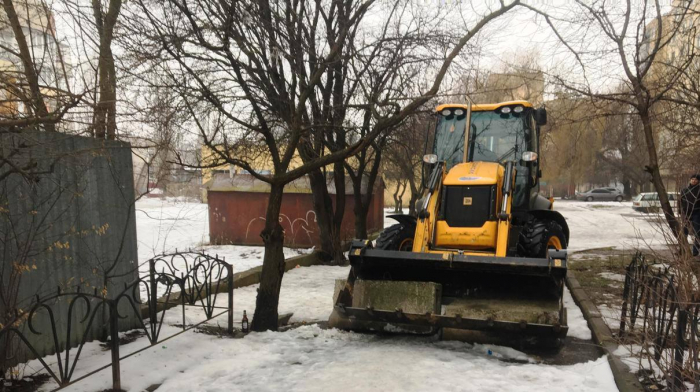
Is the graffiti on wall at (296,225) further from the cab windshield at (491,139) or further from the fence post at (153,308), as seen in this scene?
the fence post at (153,308)

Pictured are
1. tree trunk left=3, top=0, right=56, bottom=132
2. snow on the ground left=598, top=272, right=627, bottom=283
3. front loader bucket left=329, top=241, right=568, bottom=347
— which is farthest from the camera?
snow on the ground left=598, top=272, right=627, bottom=283

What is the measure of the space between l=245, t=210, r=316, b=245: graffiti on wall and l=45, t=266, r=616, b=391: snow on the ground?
11.5 meters

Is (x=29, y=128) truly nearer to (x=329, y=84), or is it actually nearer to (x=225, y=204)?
(x=329, y=84)

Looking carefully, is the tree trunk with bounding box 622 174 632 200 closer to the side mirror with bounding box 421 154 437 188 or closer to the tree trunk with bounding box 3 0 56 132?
the side mirror with bounding box 421 154 437 188

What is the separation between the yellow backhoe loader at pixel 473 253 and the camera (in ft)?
18.2

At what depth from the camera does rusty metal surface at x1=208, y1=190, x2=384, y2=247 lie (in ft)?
60.1

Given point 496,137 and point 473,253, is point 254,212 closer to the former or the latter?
point 496,137

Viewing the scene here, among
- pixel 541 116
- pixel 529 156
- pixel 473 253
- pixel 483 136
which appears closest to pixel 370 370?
pixel 473 253

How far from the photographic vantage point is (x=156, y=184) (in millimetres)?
7145

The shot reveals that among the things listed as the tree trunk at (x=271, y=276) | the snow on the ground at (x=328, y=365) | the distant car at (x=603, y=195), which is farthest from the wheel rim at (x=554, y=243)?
the distant car at (x=603, y=195)

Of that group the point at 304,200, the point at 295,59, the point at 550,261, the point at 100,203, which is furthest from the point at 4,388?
the point at 304,200

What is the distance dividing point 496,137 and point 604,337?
3156mm

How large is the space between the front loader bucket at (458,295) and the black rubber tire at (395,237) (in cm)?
51

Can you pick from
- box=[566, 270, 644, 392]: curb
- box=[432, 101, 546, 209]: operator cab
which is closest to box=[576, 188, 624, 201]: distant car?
box=[566, 270, 644, 392]: curb
